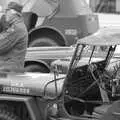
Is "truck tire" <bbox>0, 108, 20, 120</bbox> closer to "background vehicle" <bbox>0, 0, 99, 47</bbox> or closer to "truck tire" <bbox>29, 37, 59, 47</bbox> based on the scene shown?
"truck tire" <bbox>29, 37, 59, 47</bbox>

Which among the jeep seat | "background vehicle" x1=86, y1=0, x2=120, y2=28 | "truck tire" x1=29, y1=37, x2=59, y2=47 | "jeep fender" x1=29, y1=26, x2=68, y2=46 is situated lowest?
the jeep seat

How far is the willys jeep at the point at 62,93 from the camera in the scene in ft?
19.9

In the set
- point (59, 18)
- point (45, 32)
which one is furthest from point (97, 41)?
point (59, 18)

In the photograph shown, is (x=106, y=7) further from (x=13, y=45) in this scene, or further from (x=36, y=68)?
(x=13, y=45)

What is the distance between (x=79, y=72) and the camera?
6426 millimetres

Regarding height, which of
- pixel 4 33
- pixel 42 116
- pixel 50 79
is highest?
pixel 4 33

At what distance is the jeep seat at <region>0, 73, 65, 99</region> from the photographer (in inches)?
242

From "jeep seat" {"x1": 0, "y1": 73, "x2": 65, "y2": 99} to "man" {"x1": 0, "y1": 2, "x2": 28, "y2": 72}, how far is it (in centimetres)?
47

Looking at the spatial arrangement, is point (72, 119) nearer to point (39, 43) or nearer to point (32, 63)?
point (32, 63)

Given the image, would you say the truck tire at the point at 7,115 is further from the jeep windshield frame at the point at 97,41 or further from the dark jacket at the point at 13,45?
the dark jacket at the point at 13,45

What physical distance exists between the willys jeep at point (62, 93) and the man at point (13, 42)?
41 cm

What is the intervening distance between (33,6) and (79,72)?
288 inches

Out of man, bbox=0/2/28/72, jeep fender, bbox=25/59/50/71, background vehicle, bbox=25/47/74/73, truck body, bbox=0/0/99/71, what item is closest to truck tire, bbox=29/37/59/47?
truck body, bbox=0/0/99/71

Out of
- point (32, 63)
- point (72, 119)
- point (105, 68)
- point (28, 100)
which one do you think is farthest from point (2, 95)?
point (32, 63)
